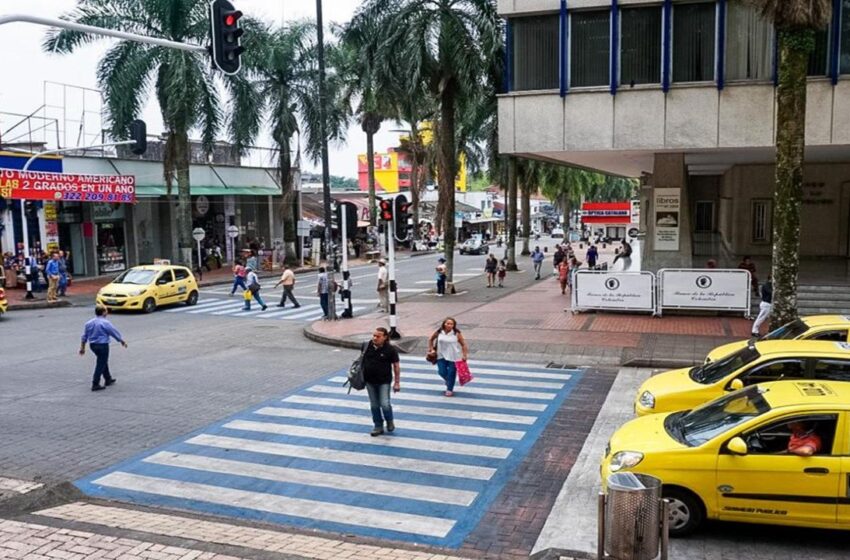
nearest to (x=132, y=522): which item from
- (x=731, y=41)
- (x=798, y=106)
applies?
(x=798, y=106)

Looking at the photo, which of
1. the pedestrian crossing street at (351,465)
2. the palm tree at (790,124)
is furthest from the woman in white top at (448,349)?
the palm tree at (790,124)

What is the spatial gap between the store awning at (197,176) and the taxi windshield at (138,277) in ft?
39.0

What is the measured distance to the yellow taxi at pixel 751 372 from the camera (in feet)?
30.3

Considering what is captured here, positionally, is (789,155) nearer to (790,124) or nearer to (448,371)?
(790,124)

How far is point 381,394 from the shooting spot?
35.3 feet

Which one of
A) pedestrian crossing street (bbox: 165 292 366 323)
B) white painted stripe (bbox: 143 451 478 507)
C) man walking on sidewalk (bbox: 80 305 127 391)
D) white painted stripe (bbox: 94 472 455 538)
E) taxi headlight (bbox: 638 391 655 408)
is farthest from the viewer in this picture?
pedestrian crossing street (bbox: 165 292 366 323)

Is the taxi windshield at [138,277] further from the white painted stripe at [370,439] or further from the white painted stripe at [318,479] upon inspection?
the white painted stripe at [318,479]

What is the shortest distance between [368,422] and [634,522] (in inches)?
254

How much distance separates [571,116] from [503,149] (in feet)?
6.97

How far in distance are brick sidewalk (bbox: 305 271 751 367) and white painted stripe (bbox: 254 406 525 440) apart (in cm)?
588

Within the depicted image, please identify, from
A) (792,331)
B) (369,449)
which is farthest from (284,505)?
(792,331)

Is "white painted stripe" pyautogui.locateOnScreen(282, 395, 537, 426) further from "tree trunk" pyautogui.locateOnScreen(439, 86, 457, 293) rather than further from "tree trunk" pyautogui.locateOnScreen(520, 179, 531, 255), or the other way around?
"tree trunk" pyautogui.locateOnScreen(520, 179, 531, 255)

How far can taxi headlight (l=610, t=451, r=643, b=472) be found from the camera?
24.4 feet

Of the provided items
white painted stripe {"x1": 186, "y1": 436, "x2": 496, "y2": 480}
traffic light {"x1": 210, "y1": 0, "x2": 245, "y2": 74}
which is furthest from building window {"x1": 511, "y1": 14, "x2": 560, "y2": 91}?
white painted stripe {"x1": 186, "y1": 436, "x2": 496, "y2": 480}
